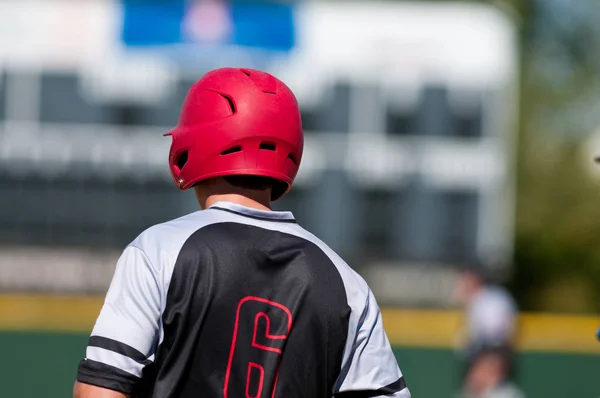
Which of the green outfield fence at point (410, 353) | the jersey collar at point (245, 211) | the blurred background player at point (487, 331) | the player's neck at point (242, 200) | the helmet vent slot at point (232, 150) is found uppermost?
the helmet vent slot at point (232, 150)

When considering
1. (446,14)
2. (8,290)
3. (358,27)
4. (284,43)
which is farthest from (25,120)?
(446,14)

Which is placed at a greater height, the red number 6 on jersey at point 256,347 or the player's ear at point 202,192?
the player's ear at point 202,192

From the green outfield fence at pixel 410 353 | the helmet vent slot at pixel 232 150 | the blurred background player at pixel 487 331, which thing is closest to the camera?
the helmet vent slot at pixel 232 150

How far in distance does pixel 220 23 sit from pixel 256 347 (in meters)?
11.8

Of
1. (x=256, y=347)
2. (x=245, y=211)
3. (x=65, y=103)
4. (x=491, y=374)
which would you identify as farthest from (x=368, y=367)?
(x=65, y=103)

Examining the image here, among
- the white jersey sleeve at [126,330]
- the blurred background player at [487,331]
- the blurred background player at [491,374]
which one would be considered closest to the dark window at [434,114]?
the blurred background player at [487,331]

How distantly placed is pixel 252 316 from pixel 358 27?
12215 millimetres

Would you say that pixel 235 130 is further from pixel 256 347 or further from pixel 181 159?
pixel 256 347

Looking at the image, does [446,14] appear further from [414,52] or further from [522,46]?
[522,46]

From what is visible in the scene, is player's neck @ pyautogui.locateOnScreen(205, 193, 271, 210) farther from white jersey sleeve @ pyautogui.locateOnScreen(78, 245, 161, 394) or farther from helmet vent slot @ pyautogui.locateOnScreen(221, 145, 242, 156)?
white jersey sleeve @ pyautogui.locateOnScreen(78, 245, 161, 394)

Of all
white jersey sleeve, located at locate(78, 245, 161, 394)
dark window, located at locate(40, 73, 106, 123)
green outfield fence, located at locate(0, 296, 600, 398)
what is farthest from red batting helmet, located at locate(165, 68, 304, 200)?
dark window, located at locate(40, 73, 106, 123)

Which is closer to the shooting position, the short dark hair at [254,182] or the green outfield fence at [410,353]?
the short dark hair at [254,182]

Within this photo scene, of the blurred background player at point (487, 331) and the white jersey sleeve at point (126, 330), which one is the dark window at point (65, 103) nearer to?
the blurred background player at point (487, 331)

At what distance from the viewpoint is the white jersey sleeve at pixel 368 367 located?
2071 millimetres
